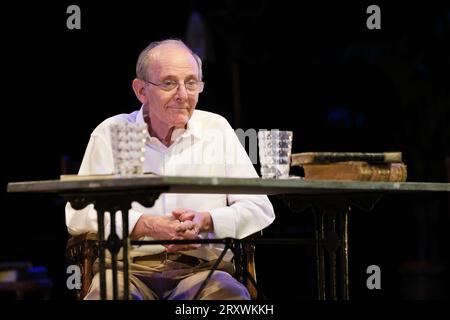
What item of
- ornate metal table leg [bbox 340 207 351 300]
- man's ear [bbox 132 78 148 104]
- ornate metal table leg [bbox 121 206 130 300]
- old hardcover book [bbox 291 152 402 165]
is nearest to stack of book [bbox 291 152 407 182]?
old hardcover book [bbox 291 152 402 165]

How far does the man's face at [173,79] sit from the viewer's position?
399 centimetres

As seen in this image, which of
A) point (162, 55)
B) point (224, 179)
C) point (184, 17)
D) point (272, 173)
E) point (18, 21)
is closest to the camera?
point (224, 179)

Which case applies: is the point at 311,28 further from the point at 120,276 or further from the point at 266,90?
the point at 120,276

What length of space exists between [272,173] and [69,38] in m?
4.61

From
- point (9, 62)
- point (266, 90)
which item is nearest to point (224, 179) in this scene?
point (9, 62)

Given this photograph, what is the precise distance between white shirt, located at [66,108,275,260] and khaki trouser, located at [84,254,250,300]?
0.05 meters

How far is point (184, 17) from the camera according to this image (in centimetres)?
841

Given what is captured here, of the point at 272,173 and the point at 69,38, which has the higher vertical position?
the point at 69,38

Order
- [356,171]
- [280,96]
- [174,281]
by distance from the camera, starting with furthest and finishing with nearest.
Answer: [280,96], [174,281], [356,171]

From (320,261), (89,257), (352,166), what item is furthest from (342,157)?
(89,257)

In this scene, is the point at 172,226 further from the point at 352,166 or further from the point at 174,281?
the point at 352,166

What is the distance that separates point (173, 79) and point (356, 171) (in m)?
0.90

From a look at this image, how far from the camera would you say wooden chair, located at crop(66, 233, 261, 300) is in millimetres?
3896

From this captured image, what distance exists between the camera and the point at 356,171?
355 centimetres
